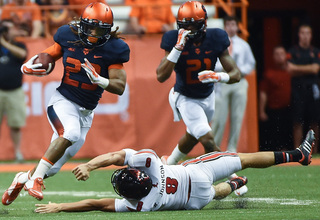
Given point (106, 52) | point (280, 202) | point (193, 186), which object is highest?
point (106, 52)

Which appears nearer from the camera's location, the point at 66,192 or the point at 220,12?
the point at 66,192

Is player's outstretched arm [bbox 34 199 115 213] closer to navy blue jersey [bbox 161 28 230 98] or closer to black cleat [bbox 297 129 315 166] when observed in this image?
black cleat [bbox 297 129 315 166]

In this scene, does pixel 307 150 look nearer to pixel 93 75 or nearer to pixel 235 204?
pixel 235 204

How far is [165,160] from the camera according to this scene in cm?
826

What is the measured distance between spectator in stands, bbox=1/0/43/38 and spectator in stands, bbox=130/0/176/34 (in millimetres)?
1465

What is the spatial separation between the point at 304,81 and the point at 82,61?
5561 mm

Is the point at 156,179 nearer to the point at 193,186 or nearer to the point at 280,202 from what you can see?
the point at 193,186

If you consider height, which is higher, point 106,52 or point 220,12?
point 106,52

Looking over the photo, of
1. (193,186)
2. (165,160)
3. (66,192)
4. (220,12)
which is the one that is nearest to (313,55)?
(220,12)

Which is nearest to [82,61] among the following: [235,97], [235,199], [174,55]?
[174,55]

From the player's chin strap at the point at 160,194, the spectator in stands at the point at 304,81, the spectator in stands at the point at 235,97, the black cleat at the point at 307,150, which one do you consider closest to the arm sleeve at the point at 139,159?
the player's chin strap at the point at 160,194

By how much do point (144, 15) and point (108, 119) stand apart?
69.0 inches

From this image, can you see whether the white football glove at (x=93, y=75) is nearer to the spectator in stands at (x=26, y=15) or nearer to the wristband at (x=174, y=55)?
the wristband at (x=174, y=55)

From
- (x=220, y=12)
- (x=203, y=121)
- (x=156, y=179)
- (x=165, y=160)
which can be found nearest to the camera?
(x=156, y=179)
